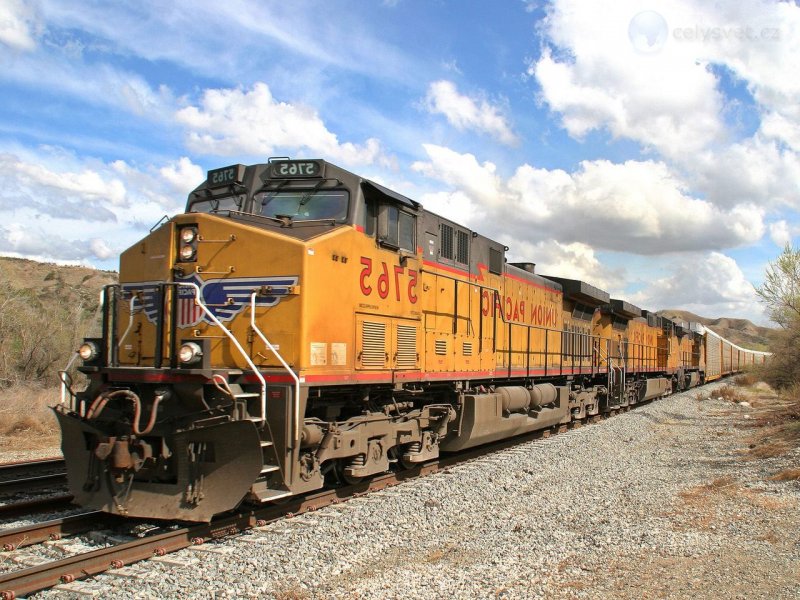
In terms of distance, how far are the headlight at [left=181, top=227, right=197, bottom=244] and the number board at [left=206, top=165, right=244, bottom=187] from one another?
3.09 ft

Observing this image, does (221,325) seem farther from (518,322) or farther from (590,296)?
(590,296)

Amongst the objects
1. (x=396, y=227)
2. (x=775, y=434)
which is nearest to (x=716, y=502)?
(x=396, y=227)

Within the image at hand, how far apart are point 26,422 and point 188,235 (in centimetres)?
889

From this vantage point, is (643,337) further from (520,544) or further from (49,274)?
(49,274)

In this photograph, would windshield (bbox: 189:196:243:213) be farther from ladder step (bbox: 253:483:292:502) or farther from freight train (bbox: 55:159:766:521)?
ladder step (bbox: 253:483:292:502)

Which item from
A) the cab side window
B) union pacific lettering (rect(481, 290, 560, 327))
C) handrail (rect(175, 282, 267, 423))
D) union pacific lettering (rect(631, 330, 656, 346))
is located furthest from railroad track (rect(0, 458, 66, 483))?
union pacific lettering (rect(631, 330, 656, 346))

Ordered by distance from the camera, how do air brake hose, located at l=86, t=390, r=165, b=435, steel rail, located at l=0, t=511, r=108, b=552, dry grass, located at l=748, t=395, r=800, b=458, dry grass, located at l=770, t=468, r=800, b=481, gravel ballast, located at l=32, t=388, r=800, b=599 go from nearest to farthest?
gravel ballast, located at l=32, t=388, r=800, b=599, steel rail, located at l=0, t=511, r=108, b=552, air brake hose, located at l=86, t=390, r=165, b=435, dry grass, located at l=770, t=468, r=800, b=481, dry grass, located at l=748, t=395, r=800, b=458

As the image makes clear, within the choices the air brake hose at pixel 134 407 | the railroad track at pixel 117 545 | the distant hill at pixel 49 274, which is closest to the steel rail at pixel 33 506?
the railroad track at pixel 117 545

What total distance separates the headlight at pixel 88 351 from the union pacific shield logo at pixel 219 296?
1.94 feet

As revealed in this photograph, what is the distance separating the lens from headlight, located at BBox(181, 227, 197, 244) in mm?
6699

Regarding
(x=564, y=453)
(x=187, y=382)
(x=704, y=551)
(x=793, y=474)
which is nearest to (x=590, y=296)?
(x=564, y=453)

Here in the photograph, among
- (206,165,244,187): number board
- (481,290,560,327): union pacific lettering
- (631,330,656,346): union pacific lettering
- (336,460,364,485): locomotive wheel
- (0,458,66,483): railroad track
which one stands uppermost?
(206,165,244,187): number board

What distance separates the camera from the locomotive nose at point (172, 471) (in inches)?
219

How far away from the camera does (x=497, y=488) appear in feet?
27.5
